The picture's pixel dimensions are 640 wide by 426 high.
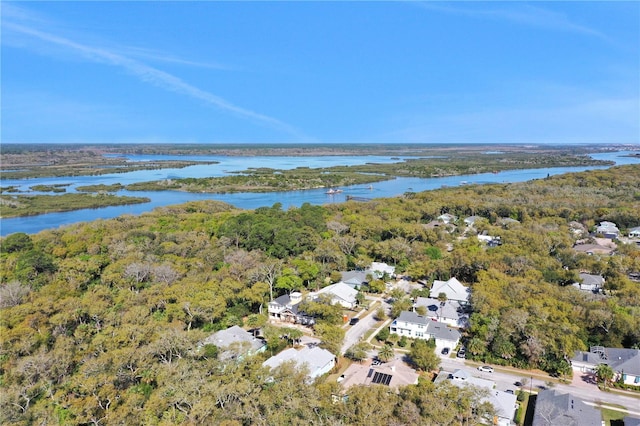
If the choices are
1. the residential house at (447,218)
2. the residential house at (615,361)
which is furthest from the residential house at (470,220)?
the residential house at (615,361)

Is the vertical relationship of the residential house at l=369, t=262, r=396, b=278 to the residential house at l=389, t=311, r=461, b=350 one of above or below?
above

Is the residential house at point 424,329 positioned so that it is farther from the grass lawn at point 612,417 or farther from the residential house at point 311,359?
the grass lawn at point 612,417

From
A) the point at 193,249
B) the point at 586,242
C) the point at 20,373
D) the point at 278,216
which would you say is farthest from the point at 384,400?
the point at 586,242

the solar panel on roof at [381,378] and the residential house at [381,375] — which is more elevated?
the solar panel on roof at [381,378]

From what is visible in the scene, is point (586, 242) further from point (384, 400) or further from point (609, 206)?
point (384, 400)

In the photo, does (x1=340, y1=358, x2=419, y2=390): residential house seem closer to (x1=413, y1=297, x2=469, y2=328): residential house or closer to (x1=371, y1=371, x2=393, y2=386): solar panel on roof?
(x1=371, y1=371, x2=393, y2=386): solar panel on roof

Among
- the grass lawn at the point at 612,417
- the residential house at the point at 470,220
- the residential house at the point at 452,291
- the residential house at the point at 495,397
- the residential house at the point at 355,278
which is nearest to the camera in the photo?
the residential house at the point at 495,397

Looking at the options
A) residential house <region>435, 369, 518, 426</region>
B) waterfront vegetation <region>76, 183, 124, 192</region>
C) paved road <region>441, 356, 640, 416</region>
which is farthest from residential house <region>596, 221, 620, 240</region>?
waterfront vegetation <region>76, 183, 124, 192</region>
